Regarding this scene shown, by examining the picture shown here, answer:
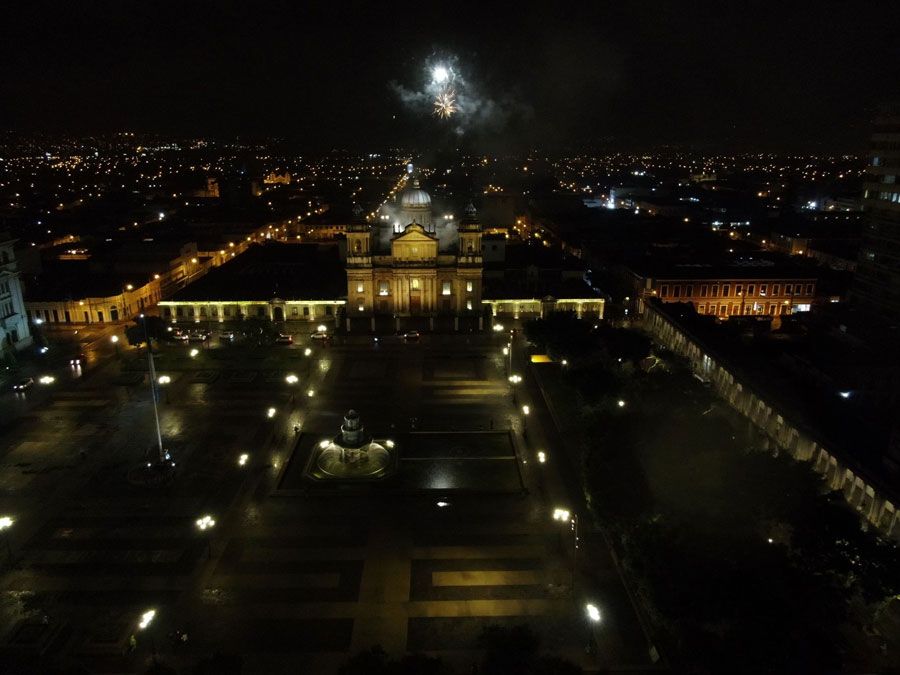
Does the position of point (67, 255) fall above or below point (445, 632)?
above

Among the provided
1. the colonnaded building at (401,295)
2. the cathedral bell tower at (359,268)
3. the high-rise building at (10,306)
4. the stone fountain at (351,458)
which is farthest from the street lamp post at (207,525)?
the cathedral bell tower at (359,268)

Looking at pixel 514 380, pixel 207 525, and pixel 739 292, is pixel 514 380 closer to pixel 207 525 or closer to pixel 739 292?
pixel 207 525

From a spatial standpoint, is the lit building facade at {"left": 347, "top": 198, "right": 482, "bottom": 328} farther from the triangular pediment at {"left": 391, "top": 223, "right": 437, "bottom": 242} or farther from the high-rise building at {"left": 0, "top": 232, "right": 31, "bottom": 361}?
the high-rise building at {"left": 0, "top": 232, "right": 31, "bottom": 361}

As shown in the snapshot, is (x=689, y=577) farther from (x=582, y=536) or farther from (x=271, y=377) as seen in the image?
(x=271, y=377)

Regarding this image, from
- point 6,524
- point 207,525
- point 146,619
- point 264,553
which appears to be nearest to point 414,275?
point 207,525

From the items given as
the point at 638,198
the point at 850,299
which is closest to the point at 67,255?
the point at 850,299

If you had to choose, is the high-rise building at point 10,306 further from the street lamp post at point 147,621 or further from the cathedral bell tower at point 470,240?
the cathedral bell tower at point 470,240
